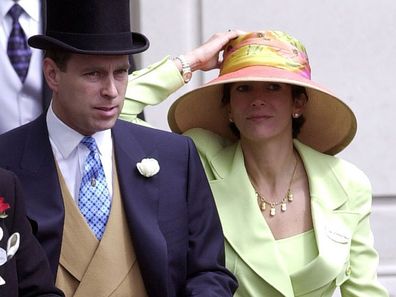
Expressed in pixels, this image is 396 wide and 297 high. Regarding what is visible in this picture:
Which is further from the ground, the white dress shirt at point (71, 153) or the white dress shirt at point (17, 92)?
the white dress shirt at point (71, 153)

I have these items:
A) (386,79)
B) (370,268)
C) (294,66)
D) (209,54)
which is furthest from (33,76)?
(386,79)

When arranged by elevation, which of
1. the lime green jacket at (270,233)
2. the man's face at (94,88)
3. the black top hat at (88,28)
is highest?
the black top hat at (88,28)

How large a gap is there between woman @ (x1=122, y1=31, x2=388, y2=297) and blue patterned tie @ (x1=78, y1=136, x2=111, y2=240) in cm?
58

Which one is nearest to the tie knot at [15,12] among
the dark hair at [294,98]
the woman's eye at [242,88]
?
the dark hair at [294,98]

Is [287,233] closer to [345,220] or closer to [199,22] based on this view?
[345,220]

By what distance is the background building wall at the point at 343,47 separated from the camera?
20.5 feet

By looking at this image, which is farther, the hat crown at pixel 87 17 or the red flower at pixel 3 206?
the hat crown at pixel 87 17

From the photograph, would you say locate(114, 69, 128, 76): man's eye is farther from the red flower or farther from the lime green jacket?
the lime green jacket

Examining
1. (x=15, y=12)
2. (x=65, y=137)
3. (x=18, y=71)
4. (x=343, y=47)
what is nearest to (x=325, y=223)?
(x=65, y=137)

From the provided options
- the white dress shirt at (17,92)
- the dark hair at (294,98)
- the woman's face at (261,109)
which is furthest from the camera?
Result: the white dress shirt at (17,92)

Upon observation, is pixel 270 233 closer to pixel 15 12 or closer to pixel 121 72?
pixel 121 72

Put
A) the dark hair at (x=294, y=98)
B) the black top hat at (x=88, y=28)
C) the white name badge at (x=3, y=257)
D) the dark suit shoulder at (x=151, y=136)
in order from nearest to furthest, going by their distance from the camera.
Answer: the white name badge at (x=3, y=257), the black top hat at (x=88, y=28), the dark suit shoulder at (x=151, y=136), the dark hair at (x=294, y=98)

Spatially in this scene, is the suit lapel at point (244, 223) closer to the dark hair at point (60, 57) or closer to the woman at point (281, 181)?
the woman at point (281, 181)

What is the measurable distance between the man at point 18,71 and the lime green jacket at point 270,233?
0.45 metres
